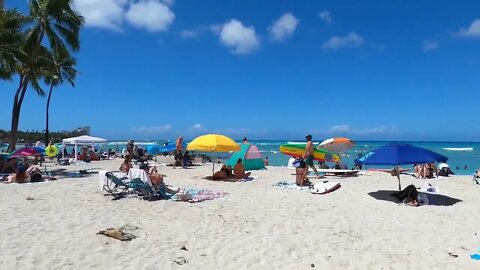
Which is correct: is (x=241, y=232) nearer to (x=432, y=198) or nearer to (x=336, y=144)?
(x=432, y=198)

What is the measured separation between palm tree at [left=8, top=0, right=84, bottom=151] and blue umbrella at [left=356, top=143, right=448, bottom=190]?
50.2 ft

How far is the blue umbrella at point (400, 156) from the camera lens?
915 cm

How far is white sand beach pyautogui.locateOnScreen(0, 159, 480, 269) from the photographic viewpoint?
515 centimetres

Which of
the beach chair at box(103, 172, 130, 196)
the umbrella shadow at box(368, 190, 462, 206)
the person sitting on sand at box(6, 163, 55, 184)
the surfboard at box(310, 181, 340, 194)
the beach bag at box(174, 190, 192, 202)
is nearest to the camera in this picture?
the beach bag at box(174, 190, 192, 202)

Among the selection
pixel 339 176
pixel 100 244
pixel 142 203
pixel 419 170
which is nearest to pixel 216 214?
pixel 142 203

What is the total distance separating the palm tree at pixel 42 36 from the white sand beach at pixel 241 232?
10.0 meters

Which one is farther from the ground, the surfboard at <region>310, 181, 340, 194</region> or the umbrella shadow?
the surfboard at <region>310, 181, 340, 194</region>

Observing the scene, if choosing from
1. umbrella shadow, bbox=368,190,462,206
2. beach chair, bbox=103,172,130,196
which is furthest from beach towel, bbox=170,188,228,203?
umbrella shadow, bbox=368,190,462,206

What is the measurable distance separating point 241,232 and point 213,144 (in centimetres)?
632

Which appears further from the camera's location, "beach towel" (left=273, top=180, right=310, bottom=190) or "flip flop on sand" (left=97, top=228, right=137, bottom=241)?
"beach towel" (left=273, top=180, right=310, bottom=190)

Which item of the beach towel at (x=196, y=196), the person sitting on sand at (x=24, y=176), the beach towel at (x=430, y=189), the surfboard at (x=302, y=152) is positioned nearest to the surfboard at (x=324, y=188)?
the beach towel at (x=430, y=189)

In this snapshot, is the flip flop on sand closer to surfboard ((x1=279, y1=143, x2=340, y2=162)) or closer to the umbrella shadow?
the umbrella shadow

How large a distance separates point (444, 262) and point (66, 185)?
10.1 m

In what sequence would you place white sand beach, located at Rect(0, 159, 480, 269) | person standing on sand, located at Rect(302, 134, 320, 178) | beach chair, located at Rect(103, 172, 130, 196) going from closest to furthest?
white sand beach, located at Rect(0, 159, 480, 269) → beach chair, located at Rect(103, 172, 130, 196) → person standing on sand, located at Rect(302, 134, 320, 178)
